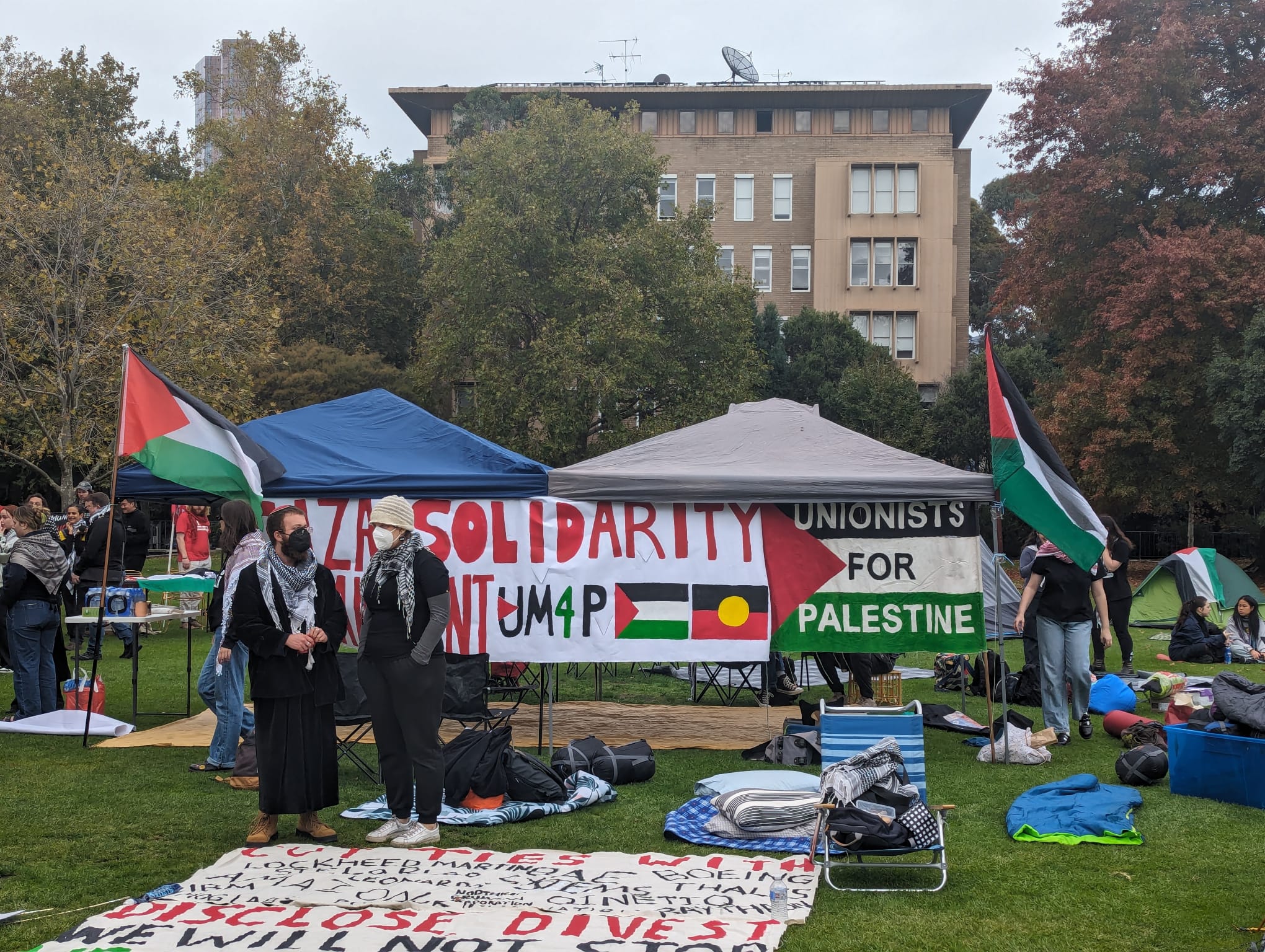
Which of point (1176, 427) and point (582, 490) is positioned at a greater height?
point (1176, 427)

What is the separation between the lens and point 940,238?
160 ft

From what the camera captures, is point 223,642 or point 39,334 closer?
point 223,642

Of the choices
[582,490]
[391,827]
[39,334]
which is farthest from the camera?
[39,334]

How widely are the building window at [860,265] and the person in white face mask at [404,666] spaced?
147 feet

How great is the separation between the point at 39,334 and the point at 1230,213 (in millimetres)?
27774

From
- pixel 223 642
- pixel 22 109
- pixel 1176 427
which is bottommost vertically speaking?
pixel 223 642

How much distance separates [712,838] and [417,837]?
1.59 m

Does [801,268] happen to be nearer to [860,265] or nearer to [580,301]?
[860,265]

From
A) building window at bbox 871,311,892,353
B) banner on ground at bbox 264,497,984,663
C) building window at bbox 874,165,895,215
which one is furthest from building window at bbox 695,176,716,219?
banner on ground at bbox 264,497,984,663

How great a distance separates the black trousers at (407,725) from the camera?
6.32 meters

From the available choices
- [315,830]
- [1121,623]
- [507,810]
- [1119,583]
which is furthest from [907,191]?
[315,830]

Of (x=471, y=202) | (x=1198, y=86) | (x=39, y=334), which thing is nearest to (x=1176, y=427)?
(x=1198, y=86)

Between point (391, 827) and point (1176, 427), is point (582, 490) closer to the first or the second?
point (391, 827)

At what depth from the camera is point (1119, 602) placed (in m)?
13.0
